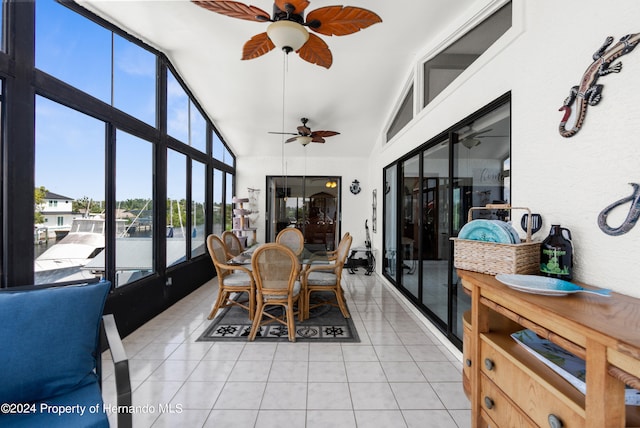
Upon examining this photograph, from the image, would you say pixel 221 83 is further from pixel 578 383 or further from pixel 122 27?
pixel 578 383

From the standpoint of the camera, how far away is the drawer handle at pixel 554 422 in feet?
2.91

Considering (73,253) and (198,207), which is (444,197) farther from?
(198,207)

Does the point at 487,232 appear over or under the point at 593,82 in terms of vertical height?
under

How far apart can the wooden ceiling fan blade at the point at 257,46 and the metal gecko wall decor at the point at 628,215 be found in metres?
2.33

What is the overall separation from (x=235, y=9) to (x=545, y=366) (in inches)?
99.8

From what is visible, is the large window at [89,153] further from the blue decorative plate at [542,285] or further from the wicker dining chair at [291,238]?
the blue decorative plate at [542,285]

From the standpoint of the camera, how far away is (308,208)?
716 cm

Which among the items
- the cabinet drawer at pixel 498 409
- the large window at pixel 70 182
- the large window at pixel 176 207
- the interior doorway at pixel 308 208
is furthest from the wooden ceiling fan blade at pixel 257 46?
the interior doorway at pixel 308 208

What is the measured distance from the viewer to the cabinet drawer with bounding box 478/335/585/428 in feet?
2.86

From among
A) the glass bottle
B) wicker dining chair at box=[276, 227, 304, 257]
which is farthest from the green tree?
the glass bottle

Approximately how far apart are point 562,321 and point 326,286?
267 centimetres

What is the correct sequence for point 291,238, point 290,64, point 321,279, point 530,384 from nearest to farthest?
point 530,384 < point 321,279 < point 290,64 < point 291,238

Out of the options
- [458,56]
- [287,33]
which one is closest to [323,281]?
[287,33]

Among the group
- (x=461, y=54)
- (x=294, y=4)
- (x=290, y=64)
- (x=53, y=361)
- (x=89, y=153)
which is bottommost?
(x=53, y=361)
